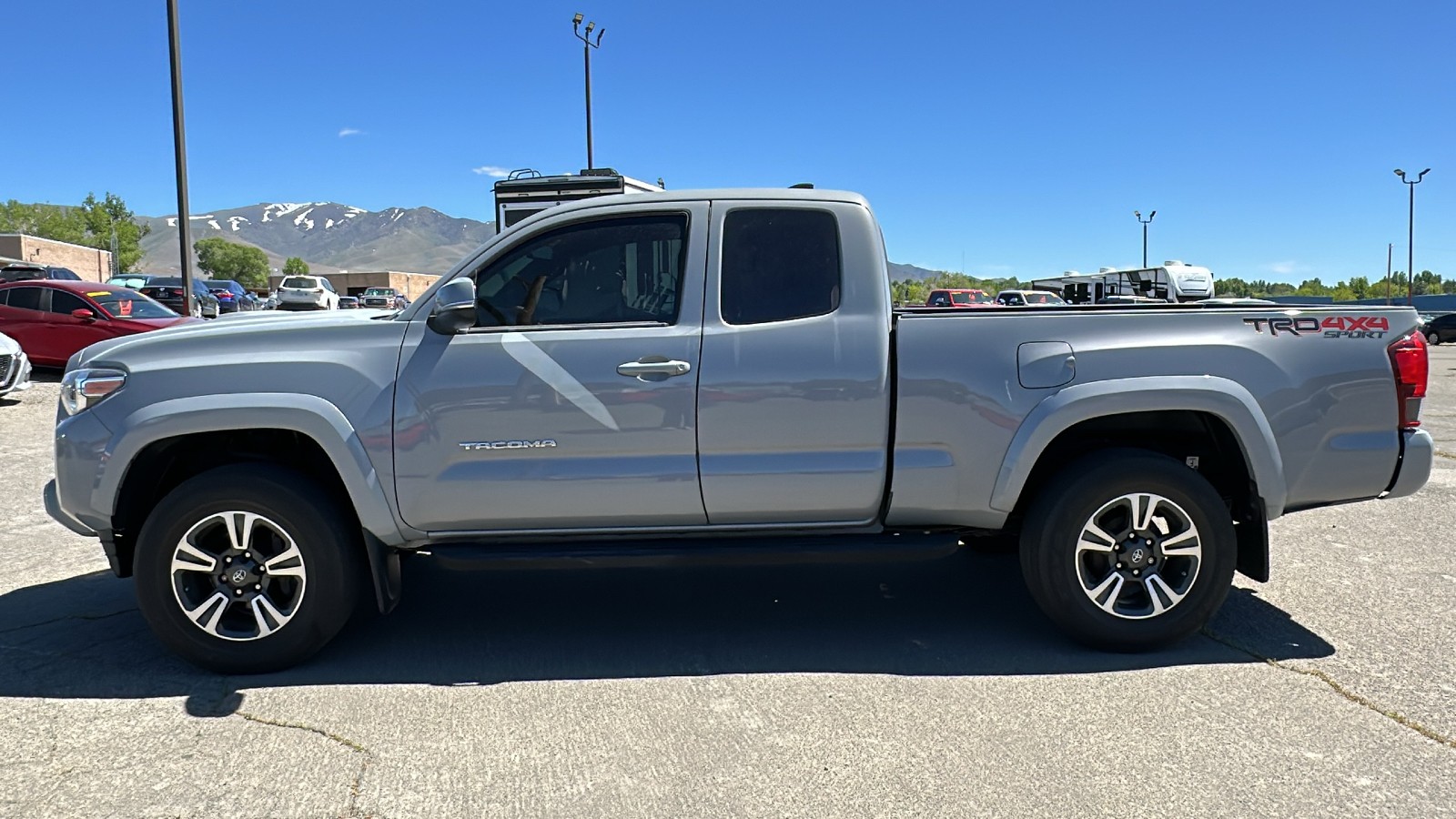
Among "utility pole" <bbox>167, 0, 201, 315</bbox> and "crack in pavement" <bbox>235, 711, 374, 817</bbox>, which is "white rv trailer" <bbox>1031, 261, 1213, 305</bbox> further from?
"crack in pavement" <bbox>235, 711, 374, 817</bbox>

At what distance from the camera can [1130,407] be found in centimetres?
430

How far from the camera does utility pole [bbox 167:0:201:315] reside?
17.8 metres

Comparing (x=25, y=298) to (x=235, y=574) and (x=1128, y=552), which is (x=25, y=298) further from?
(x=1128, y=552)

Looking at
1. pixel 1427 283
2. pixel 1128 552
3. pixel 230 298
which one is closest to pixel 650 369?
pixel 1128 552

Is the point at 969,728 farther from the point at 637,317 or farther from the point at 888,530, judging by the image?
the point at 637,317

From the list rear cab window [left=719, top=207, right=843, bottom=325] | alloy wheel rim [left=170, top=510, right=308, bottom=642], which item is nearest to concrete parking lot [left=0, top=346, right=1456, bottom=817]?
alloy wheel rim [left=170, top=510, right=308, bottom=642]

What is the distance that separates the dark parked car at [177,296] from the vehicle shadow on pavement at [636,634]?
12913mm

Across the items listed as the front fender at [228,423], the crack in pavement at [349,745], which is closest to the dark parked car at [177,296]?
the front fender at [228,423]

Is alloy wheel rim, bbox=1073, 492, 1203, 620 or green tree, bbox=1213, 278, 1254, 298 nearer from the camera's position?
alloy wheel rim, bbox=1073, 492, 1203, 620

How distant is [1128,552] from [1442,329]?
142 ft

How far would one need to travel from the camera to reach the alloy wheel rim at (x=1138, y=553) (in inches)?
171

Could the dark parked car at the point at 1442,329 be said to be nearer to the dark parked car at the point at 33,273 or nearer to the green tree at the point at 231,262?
the dark parked car at the point at 33,273

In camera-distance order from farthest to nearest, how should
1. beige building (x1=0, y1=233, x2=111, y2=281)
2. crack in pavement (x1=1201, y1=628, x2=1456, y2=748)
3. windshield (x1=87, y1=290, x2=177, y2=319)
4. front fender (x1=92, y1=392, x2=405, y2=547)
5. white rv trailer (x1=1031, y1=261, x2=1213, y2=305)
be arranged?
beige building (x1=0, y1=233, x2=111, y2=281) → white rv trailer (x1=1031, y1=261, x2=1213, y2=305) → windshield (x1=87, y1=290, x2=177, y2=319) → front fender (x1=92, y1=392, x2=405, y2=547) → crack in pavement (x1=1201, y1=628, x2=1456, y2=748)

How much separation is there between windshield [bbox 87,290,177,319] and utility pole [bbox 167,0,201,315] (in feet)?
8.26
